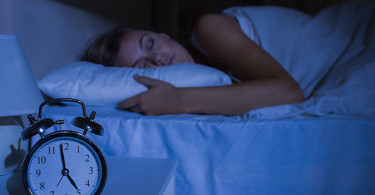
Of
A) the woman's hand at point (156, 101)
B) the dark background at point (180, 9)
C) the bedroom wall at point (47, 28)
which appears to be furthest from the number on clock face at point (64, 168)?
the dark background at point (180, 9)

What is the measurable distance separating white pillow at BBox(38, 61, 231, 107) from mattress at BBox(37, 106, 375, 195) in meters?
0.17

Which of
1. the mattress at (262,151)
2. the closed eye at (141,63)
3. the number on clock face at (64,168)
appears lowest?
the mattress at (262,151)

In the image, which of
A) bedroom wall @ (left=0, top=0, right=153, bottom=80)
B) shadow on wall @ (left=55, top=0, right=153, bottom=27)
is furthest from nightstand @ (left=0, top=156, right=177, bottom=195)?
shadow on wall @ (left=55, top=0, right=153, bottom=27)

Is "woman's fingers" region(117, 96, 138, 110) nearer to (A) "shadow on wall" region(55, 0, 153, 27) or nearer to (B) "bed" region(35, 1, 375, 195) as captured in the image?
(B) "bed" region(35, 1, 375, 195)

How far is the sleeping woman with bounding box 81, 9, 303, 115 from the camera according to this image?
825 millimetres

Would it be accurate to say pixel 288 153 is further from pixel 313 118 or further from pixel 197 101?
pixel 197 101

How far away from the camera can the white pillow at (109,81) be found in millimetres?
854

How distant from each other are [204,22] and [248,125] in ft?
1.79

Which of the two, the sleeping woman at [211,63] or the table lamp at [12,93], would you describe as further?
the sleeping woman at [211,63]

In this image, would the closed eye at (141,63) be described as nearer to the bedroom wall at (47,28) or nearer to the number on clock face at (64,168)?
the bedroom wall at (47,28)

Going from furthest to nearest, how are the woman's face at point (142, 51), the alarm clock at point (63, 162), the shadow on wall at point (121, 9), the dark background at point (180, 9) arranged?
the dark background at point (180, 9) → the shadow on wall at point (121, 9) → the woman's face at point (142, 51) → the alarm clock at point (63, 162)

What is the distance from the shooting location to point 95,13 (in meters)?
1.46

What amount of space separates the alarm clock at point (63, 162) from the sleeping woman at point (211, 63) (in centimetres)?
39

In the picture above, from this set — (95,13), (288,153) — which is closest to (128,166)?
(288,153)
